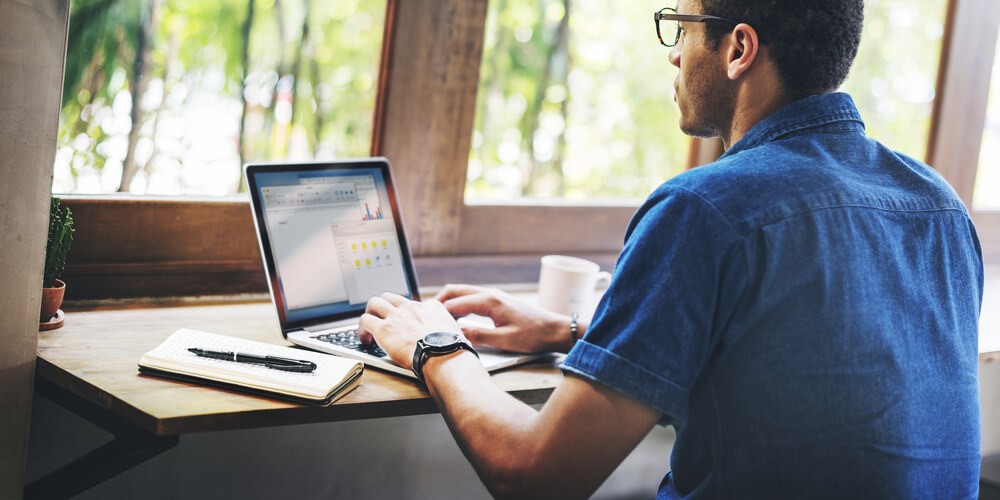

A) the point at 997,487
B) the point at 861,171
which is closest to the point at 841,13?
the point at 861,171

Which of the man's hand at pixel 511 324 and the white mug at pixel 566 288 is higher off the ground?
the white mug at pixel 566 288

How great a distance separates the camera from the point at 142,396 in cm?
106

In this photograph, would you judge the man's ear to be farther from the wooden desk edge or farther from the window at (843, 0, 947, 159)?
the window at (843, 0, 947, 159)

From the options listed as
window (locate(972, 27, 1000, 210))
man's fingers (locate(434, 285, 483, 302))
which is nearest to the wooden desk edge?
man's fingers (locate(434, 285, 483, 302))

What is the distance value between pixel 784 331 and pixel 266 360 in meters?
0.65

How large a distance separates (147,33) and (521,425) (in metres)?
0.99

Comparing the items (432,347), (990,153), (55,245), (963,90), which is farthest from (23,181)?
(990,153)

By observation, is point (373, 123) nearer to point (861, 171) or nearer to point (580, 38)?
point (580, 38)

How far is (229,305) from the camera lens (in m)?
1.59

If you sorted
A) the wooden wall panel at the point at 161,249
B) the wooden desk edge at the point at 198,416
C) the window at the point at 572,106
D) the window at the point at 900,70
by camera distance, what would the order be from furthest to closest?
the window at the point at 900,70 < the window at the point at 572,106 < the wooden wall panel at the point at 161,249 < the wooden desk edge at the point at 198,416

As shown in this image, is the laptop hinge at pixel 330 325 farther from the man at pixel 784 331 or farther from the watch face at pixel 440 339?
the man at pixel 784 331

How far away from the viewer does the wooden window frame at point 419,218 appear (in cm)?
151

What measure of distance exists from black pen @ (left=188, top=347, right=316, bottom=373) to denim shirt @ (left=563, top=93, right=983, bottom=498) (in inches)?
15.2

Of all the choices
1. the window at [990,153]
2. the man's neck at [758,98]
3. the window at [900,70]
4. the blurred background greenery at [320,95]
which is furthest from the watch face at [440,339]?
the window at [990,153]
